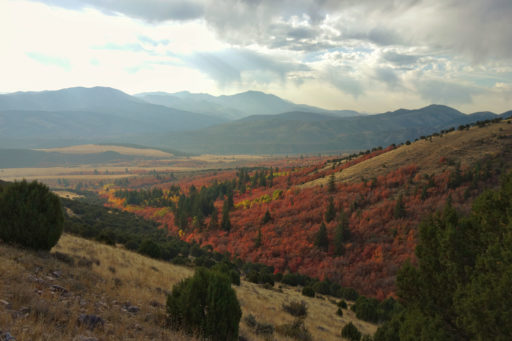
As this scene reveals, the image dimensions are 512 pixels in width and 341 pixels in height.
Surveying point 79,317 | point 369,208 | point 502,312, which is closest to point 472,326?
point 502,312

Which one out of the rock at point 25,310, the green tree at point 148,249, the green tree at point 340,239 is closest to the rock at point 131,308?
the rock at point 25,310

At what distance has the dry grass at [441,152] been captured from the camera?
245 ft

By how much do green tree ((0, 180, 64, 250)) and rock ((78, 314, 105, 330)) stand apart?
7122 millimetres

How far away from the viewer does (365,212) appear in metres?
68.6

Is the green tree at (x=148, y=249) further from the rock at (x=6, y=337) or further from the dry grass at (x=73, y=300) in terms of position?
the rock at (x=6, y=337)

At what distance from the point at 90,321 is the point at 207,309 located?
3.03 meters

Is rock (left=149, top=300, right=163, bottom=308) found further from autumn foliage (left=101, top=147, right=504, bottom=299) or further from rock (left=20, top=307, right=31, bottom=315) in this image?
autumn foliage (left=101, top=147, right=504, bottom=299)

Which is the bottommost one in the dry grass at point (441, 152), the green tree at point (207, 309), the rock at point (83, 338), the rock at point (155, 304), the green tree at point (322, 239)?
the green tree at point (322, 239)

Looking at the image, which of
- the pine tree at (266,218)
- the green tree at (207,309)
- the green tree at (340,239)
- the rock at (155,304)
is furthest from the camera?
the pine tree at (266,218)

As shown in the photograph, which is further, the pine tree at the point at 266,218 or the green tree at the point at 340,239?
the pine tree at the point at 266,218

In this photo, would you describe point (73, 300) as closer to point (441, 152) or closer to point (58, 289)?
point (58, 289)

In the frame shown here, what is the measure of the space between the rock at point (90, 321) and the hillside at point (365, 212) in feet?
175

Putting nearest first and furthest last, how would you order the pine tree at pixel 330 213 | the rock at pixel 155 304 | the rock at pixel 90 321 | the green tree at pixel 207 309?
the rock at pixel 90 321
the green tree at pixel 207 309
the rock at pixel 155 304
the pine tree at pixel 330 213

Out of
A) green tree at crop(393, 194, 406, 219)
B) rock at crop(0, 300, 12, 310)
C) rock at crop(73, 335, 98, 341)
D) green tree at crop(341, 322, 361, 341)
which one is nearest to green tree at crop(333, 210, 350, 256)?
green tree at crop(393, 194, 406, 219)
